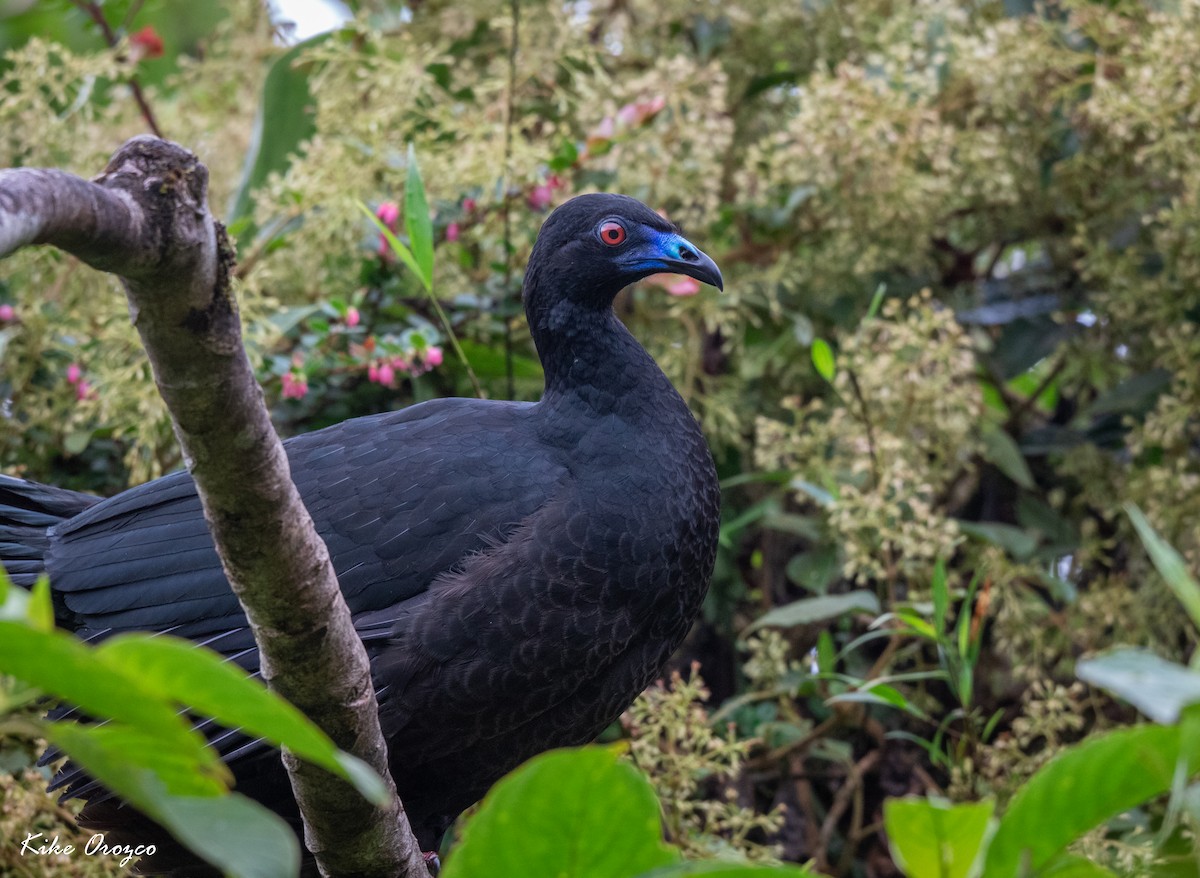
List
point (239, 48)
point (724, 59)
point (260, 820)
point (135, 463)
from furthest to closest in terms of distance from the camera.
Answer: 1. point (239, 48)
2. point (724, 59)
3. point (135, 463)
4. point (260, 820)

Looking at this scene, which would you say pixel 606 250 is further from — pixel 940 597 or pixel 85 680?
pixel 85 680

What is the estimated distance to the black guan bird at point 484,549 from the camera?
2383mm

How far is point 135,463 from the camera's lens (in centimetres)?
324

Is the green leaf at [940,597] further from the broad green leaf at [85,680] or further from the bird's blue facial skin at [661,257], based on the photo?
the broad green leaf at [85,680]

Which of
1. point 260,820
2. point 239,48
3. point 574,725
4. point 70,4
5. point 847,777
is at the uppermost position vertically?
point 70,4

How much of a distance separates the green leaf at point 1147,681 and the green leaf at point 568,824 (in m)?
0.30

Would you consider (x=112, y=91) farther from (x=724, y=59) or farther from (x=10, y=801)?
(x=10, y=801)

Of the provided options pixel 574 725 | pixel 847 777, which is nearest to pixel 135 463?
pixel 574 725

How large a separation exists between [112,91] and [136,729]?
393cm

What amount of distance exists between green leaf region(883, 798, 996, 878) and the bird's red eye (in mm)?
2036

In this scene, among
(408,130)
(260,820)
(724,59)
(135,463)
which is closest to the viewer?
(260,820)

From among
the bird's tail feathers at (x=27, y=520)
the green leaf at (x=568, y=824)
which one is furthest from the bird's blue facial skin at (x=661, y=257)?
the green leaf at (x=568, y=824)

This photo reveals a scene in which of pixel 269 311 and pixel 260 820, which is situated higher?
pixel 260 820

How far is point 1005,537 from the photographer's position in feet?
11.9
